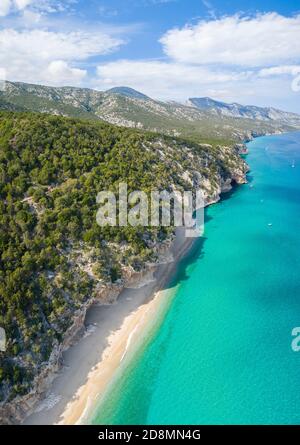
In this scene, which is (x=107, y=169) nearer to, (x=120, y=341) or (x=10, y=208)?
(x=10, y=208)

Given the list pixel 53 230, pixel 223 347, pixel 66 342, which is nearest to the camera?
pixel 66 342

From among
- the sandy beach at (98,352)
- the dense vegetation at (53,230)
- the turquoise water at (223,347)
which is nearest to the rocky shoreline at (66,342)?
the sandy beach at (98,352)

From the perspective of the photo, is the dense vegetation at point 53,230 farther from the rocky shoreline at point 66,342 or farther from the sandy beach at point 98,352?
the sandy beach at point 98,352

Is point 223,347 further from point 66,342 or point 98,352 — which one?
point 66,342

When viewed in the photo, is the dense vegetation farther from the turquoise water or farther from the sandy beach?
the turquoise water

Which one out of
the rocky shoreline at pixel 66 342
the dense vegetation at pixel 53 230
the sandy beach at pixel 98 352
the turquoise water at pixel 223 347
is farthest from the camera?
the dense vegetation at pixel 53 230

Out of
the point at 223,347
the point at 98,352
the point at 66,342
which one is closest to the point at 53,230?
the point at 66,342
